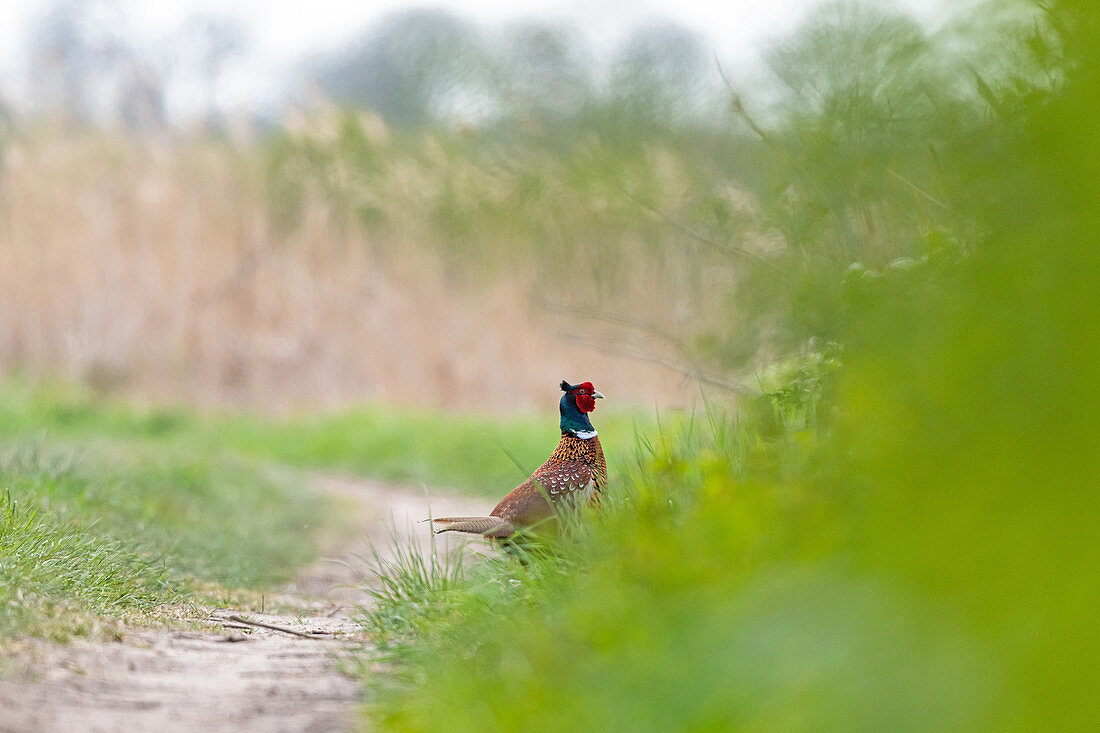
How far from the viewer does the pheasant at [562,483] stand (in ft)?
12.4

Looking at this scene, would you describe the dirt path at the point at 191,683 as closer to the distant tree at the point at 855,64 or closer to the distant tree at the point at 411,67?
the distant tree at the point at 855,64

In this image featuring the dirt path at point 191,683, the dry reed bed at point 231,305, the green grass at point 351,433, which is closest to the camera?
the dirt path at point 191,683

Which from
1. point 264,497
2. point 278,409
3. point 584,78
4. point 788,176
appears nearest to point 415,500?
point 264,497

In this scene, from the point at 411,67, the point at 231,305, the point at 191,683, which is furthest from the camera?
the point at 411,67

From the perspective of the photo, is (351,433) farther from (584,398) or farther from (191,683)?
(191,683)

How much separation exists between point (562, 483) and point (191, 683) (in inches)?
54.6

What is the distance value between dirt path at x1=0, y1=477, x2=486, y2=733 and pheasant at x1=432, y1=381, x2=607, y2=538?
1.84 feet

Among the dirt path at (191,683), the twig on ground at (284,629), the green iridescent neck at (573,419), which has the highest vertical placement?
the green iridescent neck at (573,419)

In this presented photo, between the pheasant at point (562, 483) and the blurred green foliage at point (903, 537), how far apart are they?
9.9 inches

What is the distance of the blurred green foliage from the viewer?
1.70 m

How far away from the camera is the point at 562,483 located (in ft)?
12.6

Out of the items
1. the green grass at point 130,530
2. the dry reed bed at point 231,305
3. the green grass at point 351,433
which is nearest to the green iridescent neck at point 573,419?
the green grass at point 130,530

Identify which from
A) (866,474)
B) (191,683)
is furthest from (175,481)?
(866,474)

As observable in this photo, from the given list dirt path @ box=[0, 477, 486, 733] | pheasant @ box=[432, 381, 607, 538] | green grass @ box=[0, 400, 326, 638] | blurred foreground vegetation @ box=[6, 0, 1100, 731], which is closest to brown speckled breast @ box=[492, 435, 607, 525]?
pheasant @ box=[432, 381, 607, 538]
